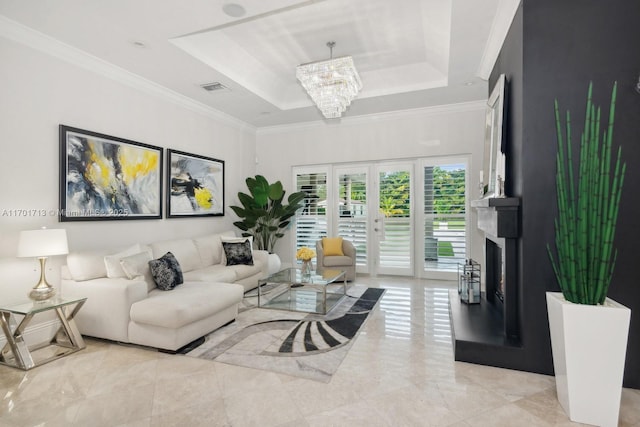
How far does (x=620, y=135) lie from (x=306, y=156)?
4.86m

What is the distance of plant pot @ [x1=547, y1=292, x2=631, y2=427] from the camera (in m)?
1.89

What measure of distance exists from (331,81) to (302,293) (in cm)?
289

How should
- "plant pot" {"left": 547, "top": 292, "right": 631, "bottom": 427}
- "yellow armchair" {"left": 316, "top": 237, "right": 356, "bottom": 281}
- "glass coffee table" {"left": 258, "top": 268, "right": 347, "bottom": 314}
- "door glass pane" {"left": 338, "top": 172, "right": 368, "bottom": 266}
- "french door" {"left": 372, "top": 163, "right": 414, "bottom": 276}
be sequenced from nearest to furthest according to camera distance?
1. "plant pot" {"left": 547, "top": 292, "right": 631, "bottom": 427}
2. "glass coffee table" {"left": 258, "top": 268, "right": 347, "bottom": 314}
3. "yellow armchair" {"left": 316, "top": 237, "right": 356, "bottom": 281}
4. "french door" {"left": 372, "top": 163, "right": 414, "bottom": 276}
5. "door glass pane" {"left": 338, "top": 172, "right": 368, "bottom": 266}

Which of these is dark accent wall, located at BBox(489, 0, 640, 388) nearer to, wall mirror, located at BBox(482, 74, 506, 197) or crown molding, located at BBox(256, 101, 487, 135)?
wall mirror, located at BBox(482, 74, 506, 197)

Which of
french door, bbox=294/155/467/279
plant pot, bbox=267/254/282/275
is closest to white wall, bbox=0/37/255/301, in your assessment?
plant pot, bbox=267/254/282/275

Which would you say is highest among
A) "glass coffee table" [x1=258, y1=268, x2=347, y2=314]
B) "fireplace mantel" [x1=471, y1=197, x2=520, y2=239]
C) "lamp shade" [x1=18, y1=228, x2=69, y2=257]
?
"fireplace mantel" [x1=471, y1=197, x2=520, y2=239]

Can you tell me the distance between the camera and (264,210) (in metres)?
5.98

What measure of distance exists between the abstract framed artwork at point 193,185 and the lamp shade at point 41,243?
1.78 m

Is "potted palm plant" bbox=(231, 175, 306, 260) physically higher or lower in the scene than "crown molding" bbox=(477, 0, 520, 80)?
lower

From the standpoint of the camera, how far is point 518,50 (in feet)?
8.98

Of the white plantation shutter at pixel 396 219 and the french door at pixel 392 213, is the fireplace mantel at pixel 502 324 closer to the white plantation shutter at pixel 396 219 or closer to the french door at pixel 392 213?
the french door at pixel 392 213

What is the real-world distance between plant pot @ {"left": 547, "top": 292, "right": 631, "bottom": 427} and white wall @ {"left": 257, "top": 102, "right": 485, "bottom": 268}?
3.59 meters

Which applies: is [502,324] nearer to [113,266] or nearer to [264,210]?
[113,266]

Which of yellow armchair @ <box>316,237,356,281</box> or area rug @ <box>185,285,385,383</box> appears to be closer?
area rug @ <box>185,285,385,383</box>
